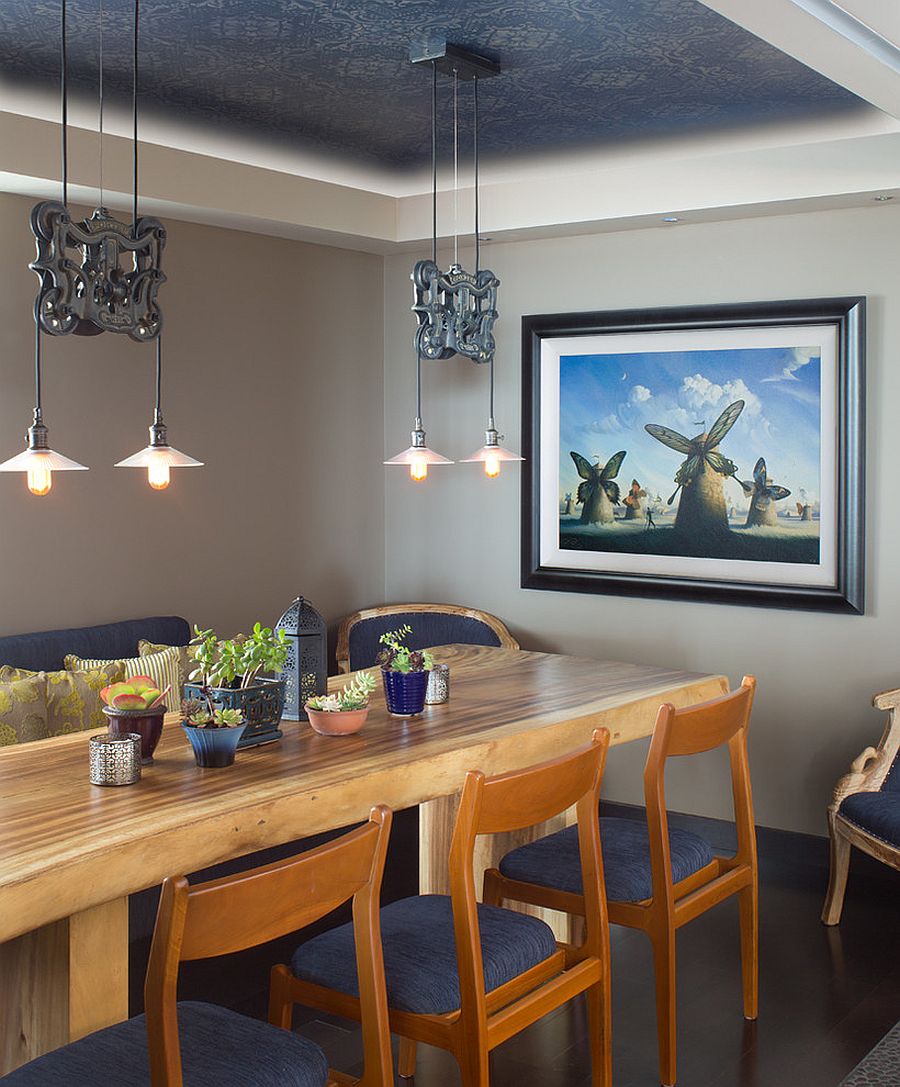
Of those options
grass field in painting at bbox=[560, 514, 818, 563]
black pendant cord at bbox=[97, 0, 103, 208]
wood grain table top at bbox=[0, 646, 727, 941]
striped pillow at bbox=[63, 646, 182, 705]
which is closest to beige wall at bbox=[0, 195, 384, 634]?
black pendant cord at bbox=[97, 0, 103, 208]

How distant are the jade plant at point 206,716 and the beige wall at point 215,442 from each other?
6.65ft

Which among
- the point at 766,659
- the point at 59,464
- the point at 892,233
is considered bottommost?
the point at 766,659

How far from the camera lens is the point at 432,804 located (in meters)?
3.81

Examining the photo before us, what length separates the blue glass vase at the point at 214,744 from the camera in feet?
9.25

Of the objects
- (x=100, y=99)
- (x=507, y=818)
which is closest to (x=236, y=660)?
(x=507, y=818)

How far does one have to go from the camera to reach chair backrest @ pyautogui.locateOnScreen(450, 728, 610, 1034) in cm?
257

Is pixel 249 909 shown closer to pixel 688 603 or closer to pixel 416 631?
pixel 688 603

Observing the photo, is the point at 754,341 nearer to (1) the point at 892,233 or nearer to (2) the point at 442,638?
(1) the point at 892,233

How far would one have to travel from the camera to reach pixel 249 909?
203cm

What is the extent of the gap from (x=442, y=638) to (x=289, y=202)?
2.02m

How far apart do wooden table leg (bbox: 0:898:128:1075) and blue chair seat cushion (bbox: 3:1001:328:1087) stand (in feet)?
0.49

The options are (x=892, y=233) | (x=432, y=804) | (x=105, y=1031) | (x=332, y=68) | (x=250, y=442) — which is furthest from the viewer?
(x=250, y=442)

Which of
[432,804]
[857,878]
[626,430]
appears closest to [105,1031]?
[432,804]

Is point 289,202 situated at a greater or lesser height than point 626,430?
greater
